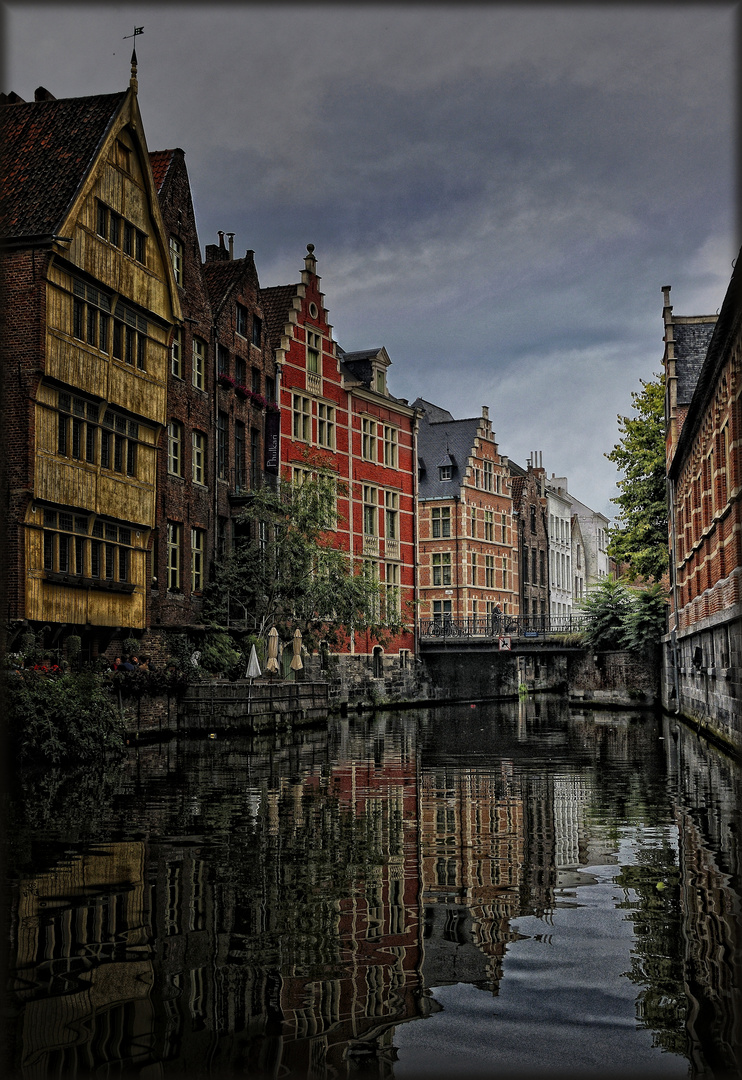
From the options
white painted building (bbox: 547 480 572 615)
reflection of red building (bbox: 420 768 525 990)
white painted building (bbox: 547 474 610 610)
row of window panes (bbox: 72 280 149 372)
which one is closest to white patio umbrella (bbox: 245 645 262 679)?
row of window panes (bbox: 72 280 149 372)

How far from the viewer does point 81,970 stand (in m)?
6.12

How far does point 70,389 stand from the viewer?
1005 inches

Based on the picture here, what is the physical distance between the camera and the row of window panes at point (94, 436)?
25.6m

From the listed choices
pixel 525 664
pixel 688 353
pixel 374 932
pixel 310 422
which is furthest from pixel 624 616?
pixel 374 932

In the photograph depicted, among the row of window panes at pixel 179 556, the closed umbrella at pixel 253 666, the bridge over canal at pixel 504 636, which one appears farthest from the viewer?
the bridge over canal at pixel 504 636

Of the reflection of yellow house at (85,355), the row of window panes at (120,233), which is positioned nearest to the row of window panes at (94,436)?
the reflection of yellow house at (85,355)

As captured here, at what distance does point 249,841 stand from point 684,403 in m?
32.7

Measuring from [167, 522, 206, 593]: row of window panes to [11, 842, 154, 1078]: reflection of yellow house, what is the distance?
77.6ft

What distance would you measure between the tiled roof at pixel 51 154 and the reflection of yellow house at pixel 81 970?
19255 millimetres

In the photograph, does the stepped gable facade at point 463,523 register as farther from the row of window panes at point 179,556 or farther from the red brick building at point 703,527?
the row of window panes at point 179,556

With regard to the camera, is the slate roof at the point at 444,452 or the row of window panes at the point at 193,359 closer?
A: the row of window panes at the point at 193,359

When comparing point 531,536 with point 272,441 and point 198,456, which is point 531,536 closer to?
point 272,441

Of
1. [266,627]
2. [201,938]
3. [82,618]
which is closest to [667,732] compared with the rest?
[266,627]

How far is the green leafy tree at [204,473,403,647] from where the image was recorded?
116ft
